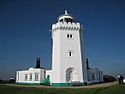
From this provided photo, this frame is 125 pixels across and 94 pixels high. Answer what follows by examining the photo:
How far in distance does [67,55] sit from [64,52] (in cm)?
66

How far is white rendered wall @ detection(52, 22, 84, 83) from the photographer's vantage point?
2634 cm

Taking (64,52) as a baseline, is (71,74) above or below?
below

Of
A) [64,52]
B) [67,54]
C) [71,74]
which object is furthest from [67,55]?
[71,74]

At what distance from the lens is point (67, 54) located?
26.9m

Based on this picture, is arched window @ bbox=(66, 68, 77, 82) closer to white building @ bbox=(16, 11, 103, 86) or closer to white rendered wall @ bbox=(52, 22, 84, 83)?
white building @ bbox=(16, 11, 103, 86)

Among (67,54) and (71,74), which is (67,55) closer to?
(67,54)

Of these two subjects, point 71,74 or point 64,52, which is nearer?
point 71,74

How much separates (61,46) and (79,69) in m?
4.54

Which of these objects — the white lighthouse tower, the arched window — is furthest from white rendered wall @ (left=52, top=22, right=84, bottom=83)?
the arched window

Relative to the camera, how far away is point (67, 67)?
26438 millimetres

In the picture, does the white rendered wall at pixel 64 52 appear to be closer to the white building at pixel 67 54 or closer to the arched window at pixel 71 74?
the white building at pixel 67 54

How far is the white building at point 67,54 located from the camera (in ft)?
86.2

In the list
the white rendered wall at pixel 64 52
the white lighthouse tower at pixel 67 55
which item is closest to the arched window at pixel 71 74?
the white lighthouse tower at pixel 67 55

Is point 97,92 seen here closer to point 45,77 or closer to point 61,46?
point 61,46
